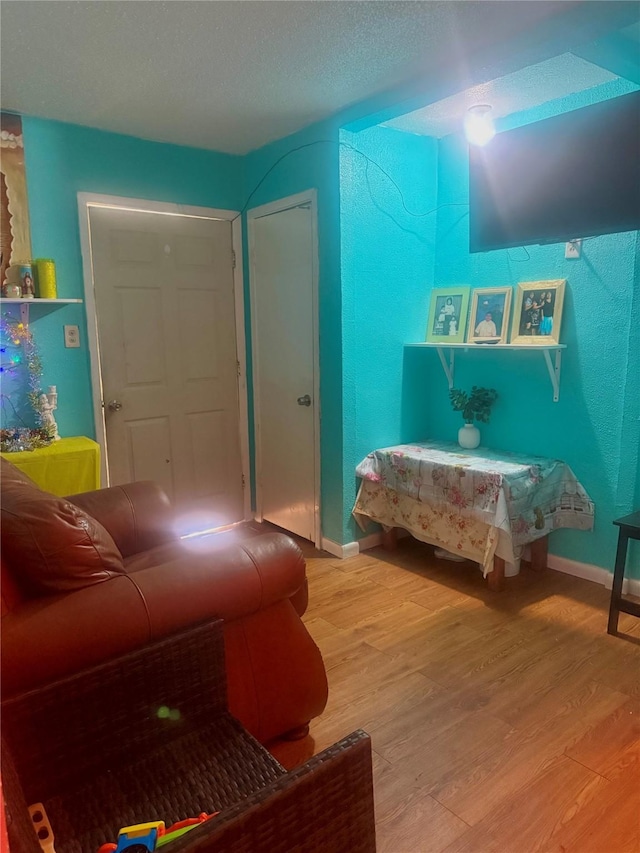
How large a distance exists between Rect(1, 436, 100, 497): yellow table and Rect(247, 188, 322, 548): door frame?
1.22m

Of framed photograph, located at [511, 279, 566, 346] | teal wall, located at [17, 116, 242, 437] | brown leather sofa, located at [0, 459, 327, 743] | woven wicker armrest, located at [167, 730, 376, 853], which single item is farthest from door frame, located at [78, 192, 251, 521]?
woven wicker armrest, located at [167, 730, 376, 853]

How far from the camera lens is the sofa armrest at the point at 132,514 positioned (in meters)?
2.26

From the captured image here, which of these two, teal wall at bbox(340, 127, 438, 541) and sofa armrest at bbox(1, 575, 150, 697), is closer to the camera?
sofa armrest at bbox(1, 575, 150, 697)

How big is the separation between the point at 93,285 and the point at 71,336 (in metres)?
0.31

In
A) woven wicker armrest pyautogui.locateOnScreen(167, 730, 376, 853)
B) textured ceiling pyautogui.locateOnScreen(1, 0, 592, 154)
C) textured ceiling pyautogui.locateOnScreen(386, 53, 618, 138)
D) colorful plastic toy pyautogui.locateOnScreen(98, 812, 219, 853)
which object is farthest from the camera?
textured ceiling pyautogui.locateOnScreen(386, 53, 618, 138)

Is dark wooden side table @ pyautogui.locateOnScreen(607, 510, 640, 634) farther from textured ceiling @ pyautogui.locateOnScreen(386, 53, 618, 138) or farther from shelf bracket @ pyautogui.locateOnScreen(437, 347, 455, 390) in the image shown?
textured ceiling @ pyautogui.locateOnScreen(386, 53, 618, 138)

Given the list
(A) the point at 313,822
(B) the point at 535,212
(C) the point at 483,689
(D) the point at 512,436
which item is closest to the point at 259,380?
(D) the point at 512,436

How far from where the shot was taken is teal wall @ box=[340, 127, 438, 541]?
10.3 feet

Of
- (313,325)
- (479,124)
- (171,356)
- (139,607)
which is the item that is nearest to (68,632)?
(139,607)

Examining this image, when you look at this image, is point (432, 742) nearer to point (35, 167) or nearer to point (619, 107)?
point (619, 107)

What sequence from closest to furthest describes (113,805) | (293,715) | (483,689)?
(113,805) < (293,715) < (483,689)

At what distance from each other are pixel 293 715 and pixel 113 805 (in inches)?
27.2

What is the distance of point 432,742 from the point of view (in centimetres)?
189

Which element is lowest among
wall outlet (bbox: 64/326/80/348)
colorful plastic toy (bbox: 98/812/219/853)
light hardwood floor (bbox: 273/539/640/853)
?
light hardwood floor (bbox: 273/539/640/853)
